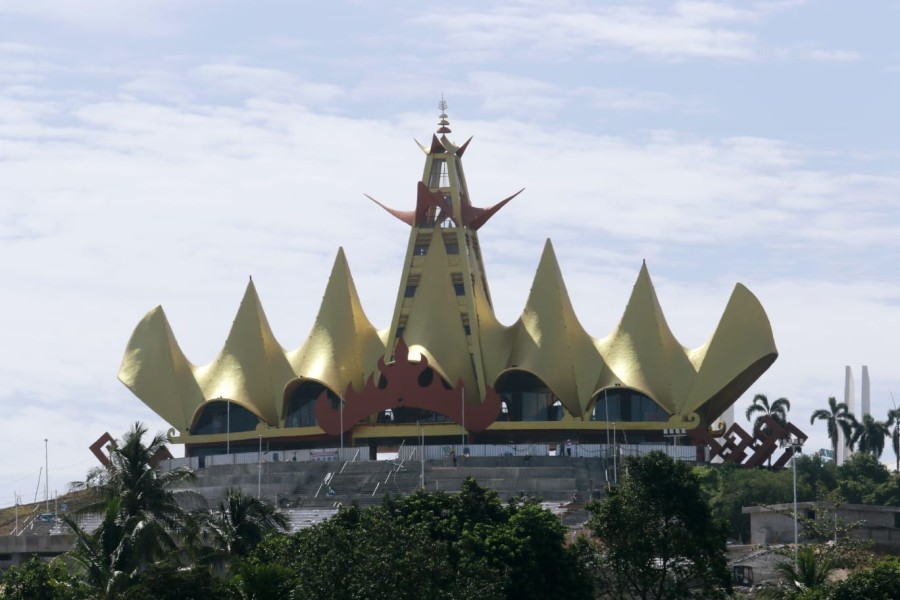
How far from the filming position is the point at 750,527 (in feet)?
218

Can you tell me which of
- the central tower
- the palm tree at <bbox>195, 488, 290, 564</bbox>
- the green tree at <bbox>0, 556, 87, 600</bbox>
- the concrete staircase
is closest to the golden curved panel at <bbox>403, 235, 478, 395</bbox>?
the central tower

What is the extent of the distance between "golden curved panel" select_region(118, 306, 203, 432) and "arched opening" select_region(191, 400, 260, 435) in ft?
1.96

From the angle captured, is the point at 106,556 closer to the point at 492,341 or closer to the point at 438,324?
the point at 438,324

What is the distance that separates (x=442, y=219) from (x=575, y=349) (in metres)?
7.58

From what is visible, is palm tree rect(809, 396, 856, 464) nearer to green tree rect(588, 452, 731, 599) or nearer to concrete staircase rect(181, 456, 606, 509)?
concrete staircase rect(181, 456, 606, 509)

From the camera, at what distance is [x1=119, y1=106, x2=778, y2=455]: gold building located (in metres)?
77.5

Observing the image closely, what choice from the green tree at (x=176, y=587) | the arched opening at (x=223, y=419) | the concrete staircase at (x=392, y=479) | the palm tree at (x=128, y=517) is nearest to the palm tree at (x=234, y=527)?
the palm tree at (x=128, y=517)

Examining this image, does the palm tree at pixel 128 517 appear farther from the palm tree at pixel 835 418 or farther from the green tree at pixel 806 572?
the palm tree at pixel 835 418

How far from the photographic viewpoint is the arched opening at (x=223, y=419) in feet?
267

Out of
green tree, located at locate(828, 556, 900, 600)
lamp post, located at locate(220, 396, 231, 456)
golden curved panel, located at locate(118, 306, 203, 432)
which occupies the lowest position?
green tree, located at locate(828, 556, 900, 600)

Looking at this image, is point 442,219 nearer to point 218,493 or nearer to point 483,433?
point 483,433

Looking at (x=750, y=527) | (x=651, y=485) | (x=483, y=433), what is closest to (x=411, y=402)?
(x=483, y=433)

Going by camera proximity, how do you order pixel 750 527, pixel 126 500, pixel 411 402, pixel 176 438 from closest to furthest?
pixel 126 500
pixel 750 527
pixel 411 402
pixel 176 438

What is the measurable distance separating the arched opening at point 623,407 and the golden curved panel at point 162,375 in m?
15.1
